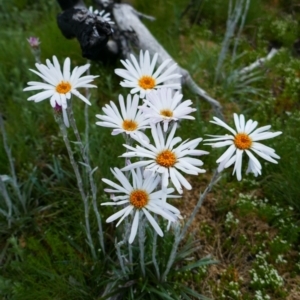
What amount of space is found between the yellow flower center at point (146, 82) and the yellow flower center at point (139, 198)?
16.0 inches

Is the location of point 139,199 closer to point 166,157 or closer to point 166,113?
point 166,157

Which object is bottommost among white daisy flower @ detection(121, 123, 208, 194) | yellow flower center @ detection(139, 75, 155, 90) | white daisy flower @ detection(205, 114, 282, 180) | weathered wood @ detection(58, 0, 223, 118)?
white daisy flower @ detection(121, 123, 208, 194)

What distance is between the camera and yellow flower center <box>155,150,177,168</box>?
1.37 m

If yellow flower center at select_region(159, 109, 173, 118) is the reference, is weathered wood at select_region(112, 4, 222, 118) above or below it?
above

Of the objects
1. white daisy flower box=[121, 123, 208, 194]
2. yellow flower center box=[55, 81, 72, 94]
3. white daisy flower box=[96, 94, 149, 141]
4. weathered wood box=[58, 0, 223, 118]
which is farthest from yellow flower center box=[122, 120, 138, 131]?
weathered wood box=[58, 0, 223, 118]

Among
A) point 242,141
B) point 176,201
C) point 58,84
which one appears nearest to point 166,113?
point 242,141

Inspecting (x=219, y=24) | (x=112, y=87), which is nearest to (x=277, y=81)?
(x=219, y=24)

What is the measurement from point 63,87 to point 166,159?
1.46ft

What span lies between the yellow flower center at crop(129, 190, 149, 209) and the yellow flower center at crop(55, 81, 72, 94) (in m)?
0.42

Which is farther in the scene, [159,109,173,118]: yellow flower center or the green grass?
the green grass

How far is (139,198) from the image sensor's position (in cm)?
147

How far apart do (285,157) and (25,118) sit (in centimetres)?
168

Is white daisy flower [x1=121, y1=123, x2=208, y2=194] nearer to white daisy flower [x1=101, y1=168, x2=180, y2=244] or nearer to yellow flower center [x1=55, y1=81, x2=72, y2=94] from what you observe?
white daisy flower [x1=101, y1=168, x2=180, y2=244]

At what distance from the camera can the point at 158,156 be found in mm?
1386
